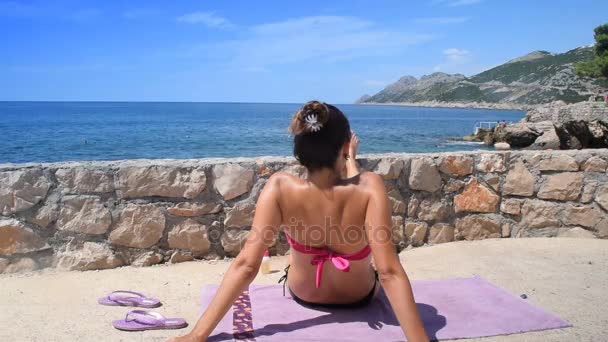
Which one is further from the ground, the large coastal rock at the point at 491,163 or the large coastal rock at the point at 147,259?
the large coastal rock at the point at 491,163

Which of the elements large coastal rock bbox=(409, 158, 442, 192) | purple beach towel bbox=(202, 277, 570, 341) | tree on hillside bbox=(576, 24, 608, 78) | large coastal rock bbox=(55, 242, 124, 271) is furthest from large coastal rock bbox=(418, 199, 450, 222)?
tree on hillside bbox=(576, 24, 608, 78)

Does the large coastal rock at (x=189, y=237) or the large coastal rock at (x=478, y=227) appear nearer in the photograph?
the large coastal rock at (x=189, y=237)

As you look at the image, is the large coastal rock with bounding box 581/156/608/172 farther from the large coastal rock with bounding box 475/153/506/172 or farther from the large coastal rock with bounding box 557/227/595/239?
the large coastal rock with bounding box 475/153/506/172

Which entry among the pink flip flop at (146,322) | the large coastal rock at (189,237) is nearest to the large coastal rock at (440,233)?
the large coastal rock at (189,237)

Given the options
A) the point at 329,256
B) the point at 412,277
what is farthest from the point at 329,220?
the point at 412,277

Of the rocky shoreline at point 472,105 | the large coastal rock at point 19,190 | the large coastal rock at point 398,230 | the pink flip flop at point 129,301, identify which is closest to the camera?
the pink flip flop at point 129,301

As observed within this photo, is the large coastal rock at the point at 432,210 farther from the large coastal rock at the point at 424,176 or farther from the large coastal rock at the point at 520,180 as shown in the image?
the large coastal rock at the point at 520,180

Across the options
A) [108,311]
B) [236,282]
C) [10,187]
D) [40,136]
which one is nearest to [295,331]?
[236,282]

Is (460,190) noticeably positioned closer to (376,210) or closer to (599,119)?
(376,210)

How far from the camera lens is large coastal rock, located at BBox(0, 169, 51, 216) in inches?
139

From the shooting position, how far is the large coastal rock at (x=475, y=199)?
14.4 feet

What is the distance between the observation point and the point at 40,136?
139ft

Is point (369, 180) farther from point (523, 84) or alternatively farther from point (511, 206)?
point (523, 84)

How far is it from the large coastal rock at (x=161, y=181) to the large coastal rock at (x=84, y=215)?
204 mm
